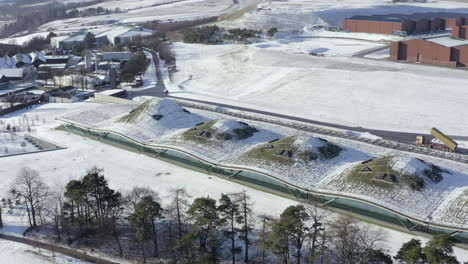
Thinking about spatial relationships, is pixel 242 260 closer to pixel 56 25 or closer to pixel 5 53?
pixel 5 53

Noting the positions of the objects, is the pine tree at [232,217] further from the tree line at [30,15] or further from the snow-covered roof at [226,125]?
the tree line at [30,15]

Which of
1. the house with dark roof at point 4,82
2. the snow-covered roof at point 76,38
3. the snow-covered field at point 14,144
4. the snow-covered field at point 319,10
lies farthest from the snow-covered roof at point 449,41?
the snow-covered roof at point 76,38

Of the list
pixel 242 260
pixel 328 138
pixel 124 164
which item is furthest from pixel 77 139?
pixel 242 260

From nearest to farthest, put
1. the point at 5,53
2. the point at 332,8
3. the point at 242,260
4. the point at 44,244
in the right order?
the point at 242,260, the point at 44,244, the point at 5,53, the point at 332,8

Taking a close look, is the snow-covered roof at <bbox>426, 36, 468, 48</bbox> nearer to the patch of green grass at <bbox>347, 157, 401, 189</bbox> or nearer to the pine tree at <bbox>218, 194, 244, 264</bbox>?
the patch of green grass at <bbox>347, 157, 401, 189</bbox>

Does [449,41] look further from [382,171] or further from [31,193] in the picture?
[31,193]

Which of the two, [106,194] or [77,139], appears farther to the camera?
[77,139]
